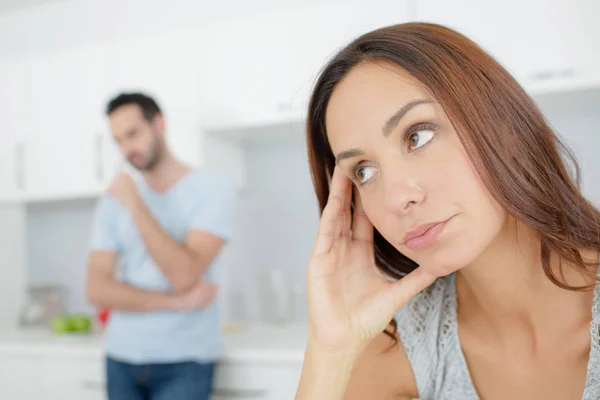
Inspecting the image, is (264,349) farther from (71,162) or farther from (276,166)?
(71,162)

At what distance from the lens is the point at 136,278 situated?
2.06 m

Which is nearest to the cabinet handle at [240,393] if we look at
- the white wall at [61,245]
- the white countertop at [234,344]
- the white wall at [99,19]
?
the white countertop at [234,344]

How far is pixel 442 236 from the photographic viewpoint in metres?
0.86

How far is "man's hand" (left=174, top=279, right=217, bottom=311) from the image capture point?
6.59ft

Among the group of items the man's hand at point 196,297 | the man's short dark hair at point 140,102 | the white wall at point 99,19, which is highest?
the white wall at point 99,19

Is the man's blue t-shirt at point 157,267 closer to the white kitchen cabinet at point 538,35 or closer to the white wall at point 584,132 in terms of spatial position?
the white kitchen cabinet at point 538,35

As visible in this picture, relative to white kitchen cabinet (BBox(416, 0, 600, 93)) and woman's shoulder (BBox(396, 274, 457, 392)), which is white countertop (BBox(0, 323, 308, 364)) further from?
white kitchen cabinet (BBox(416, 0, 600, 93))

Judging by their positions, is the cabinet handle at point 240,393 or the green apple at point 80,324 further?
the green apple at point 80,324

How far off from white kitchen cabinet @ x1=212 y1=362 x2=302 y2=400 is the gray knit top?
105cm

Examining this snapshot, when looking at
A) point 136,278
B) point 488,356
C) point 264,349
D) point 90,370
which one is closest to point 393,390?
point 488,356

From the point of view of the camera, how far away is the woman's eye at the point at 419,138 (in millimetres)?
876

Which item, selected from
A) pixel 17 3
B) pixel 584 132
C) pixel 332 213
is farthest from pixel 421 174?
pixel 17 3

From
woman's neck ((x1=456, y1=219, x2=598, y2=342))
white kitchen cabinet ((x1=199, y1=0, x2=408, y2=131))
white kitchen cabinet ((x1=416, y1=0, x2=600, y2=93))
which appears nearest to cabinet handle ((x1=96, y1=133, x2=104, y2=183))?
white kitchen cabinet ((x1=199, y1=0, x2=408, y2=131))

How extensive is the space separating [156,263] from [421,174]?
4.27ft
